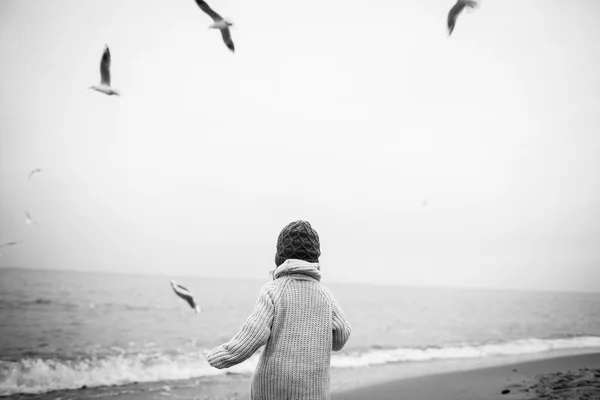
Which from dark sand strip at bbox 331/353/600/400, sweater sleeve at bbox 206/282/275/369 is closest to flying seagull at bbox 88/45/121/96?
sweater sleeve at bbox 206/282/275/369

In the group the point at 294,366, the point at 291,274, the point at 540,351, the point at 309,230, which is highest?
the point at 309,230

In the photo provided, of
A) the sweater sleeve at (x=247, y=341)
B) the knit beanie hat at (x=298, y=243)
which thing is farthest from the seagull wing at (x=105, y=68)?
the sweater sleeve at (x=247, y=341)

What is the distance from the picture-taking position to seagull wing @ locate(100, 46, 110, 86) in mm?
4718

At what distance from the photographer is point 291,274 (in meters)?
2.02

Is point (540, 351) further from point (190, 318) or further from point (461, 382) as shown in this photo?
point (190, 318)

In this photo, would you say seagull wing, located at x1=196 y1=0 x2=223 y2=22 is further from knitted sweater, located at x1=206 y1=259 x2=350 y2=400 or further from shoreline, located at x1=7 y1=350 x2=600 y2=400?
shoreline, located at x1=7 y1=350 x2=600 y2=400

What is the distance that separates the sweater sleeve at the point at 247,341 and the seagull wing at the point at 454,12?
4.79 meters

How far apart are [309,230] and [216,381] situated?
23.0 ft

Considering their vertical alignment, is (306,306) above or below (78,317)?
above

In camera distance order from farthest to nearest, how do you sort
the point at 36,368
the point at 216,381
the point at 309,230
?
the point at 36,368 < the point at 216,381 < the point at 309,230

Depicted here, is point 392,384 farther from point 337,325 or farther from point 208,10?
point 208,10

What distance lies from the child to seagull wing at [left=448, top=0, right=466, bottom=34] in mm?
4456

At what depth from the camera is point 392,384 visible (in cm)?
Answer: 823

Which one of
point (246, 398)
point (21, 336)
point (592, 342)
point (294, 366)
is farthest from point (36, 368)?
point (592, 342)
